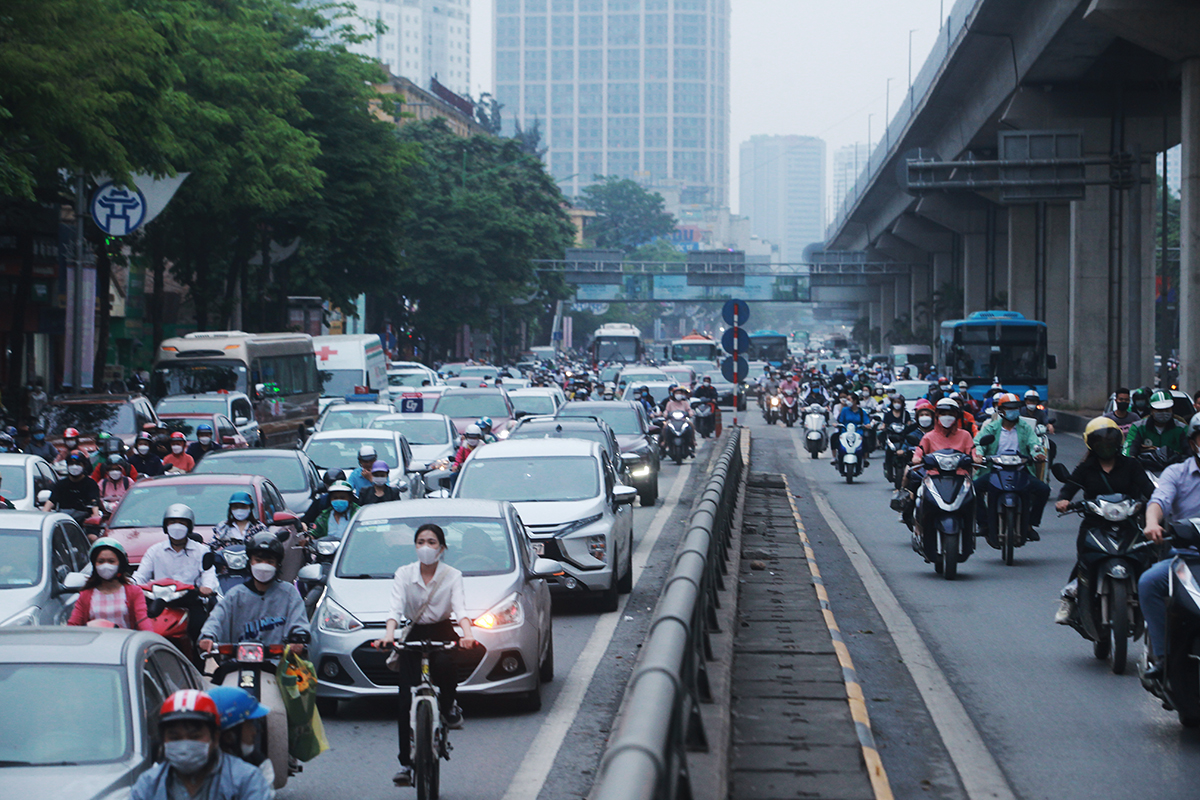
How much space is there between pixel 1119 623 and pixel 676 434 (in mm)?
24542

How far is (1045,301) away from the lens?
2195 inches

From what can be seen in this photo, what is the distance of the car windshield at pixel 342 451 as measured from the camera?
21.7m

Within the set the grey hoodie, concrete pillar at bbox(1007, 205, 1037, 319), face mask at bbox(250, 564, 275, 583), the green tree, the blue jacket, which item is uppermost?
the green tree

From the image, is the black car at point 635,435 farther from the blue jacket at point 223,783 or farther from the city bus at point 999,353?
the blue jacket at point 223,783

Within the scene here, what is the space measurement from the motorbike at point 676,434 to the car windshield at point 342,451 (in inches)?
529

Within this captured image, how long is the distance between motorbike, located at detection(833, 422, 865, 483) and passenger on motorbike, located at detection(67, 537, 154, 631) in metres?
22.6

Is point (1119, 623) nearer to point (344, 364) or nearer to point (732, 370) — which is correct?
point (732, 370)

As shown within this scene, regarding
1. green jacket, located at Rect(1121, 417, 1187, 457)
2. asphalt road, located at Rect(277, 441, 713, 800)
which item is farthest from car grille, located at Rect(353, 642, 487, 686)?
green jacket, located at Rect(1121, 417, 1187, 457)

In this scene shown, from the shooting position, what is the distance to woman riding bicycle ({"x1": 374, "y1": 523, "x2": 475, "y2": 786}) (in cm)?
813

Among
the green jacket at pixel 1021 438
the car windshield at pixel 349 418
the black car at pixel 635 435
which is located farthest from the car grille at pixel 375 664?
the car windshield at pixel 349 418

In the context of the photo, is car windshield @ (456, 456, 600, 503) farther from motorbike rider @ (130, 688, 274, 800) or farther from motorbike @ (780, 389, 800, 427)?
motorbike @ (780, 389, 800, 427)

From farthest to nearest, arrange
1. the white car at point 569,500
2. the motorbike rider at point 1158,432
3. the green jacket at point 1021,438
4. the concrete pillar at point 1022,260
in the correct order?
the concrete pillar at point 1022,260 < the green jacket at point 1021,438 < the motorbike rider at point 1158,432 < the white car at point 569,500

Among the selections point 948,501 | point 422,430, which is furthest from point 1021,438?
point 422,430

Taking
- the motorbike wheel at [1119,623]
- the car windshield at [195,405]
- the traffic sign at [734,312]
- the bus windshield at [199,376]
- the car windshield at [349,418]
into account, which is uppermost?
the traffic sign at [734,312]
